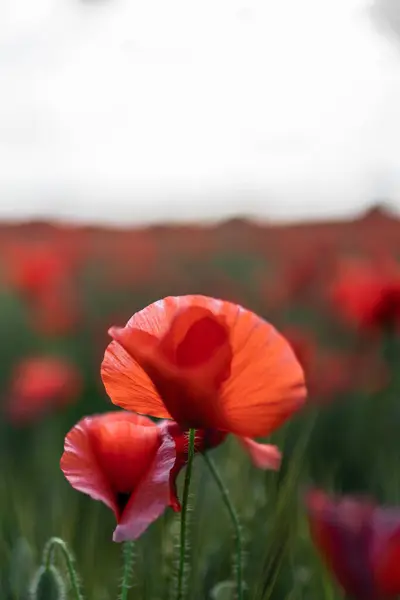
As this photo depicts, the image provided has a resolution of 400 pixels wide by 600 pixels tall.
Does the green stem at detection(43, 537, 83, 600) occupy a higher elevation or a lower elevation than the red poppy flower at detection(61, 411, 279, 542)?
lower

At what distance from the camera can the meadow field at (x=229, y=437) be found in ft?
1.67

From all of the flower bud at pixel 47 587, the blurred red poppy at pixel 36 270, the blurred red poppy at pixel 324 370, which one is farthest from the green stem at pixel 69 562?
the blurred red poppy at pixel 36 270

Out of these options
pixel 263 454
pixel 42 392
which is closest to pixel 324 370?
pixel 42 392

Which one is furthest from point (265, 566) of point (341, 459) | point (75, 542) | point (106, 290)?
point (106, 290)

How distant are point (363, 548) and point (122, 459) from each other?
99 millimetres

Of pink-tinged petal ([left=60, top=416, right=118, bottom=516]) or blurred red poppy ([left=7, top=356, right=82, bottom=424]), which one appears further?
blurred red poppy ([left=7, top=356, right=82, bottom=424])

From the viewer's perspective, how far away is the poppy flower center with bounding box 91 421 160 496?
33 centimetres

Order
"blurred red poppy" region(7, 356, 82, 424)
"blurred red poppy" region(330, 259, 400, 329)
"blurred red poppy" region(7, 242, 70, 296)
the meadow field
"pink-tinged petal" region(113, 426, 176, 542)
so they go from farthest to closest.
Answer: "blurred red poppy" region(7, 242, 70, 296) → "blurred red poppy" region(7, 356, 82, 424) → "blurred red poppy" region(330, 259, 400, 329) → the meadow field → "pink-tinged petal" region(113, 426, 176, 542)

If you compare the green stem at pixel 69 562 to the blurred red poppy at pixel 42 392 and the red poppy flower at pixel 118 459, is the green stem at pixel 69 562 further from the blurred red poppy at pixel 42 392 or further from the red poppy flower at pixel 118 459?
the blurred red poppy at pixel 42 392

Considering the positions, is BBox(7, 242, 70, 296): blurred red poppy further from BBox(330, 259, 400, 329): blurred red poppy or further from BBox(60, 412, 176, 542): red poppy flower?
BBox(60, 412, 176, 542): red poppy flower

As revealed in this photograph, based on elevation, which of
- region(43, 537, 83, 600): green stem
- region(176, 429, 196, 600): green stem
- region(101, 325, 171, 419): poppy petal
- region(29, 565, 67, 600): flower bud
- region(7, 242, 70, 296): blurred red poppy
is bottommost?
region(29, 565, 67, 600): flower bud

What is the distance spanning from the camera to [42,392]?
1.04m

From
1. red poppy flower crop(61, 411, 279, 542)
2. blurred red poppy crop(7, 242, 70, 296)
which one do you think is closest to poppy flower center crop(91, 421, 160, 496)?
red poppy flower crop(61, 411, 279, 542)

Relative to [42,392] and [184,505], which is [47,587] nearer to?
[184,505]
